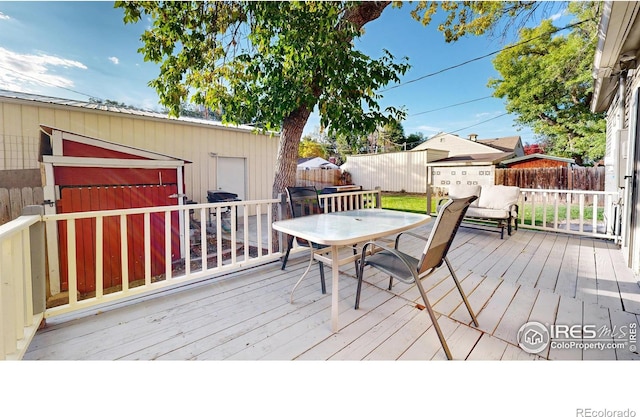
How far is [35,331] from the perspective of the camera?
1.76 m

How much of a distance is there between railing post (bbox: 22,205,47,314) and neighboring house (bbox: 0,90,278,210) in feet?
10.2

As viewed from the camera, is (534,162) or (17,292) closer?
(17,292)

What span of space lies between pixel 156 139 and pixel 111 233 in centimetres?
344

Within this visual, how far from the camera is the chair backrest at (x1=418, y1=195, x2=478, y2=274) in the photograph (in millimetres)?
1696

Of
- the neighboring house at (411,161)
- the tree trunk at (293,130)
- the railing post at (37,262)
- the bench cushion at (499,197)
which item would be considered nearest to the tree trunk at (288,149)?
the tree trunk at (293,130)

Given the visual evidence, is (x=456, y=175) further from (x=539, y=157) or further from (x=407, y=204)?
(x=539, y=157)

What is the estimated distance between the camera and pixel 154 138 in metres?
6.34

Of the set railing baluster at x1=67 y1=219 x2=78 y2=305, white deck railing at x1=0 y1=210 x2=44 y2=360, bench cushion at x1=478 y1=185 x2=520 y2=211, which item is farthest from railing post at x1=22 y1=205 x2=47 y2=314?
bench cushion at x1=478 y1=185 x2=520 y2=211

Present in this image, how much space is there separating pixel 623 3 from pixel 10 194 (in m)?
8.02

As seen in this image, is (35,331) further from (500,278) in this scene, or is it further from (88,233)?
(500,278)

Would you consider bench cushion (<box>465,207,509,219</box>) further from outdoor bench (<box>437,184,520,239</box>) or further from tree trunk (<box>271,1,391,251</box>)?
tree trunk (<box>271,1,391,251</box>)

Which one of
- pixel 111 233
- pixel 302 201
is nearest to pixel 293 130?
pixel 302 201

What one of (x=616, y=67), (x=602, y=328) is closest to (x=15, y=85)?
(x=602, y=328)
